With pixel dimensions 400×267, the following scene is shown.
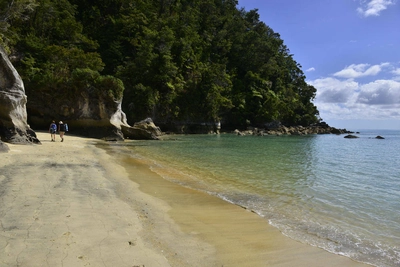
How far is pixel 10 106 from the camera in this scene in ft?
49.2

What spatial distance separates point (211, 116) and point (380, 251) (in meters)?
47.6

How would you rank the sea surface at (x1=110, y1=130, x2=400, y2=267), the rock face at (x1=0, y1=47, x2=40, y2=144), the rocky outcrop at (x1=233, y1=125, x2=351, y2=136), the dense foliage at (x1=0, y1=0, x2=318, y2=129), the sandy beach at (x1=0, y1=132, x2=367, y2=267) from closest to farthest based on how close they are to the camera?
the sandy beach at (x1=0, y1=132, x2=367, y2=267) → the sea surface at (x1=110, y1=130, x2=400, y2=267) → the rock face at (x1=0, y1=47, x2=40, y2=144) → the dense foliage at (x1=0, y1=0, x2=318, y2=129) → the rocky outcrop at (x1=233, y1=125, x2=351, y2=136)

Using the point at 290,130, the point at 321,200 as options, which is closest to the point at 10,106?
the point at 321,200

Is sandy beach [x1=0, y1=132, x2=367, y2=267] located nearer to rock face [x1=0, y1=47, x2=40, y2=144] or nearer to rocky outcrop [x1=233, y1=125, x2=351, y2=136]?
rock face [x1=0, y1=47, x2=40, y2=144]

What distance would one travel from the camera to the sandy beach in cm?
357

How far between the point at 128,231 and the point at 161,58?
4341cm

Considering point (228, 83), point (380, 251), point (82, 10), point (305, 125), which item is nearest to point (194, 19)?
point (228, 83)

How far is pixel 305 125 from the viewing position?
233 ft

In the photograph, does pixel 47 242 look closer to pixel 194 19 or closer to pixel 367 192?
pixel 367 192

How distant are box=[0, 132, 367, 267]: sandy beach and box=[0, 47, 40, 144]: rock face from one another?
9410mm

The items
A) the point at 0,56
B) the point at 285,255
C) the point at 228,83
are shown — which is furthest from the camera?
the point at 228,83

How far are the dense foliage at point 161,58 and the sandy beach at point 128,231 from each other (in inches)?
960

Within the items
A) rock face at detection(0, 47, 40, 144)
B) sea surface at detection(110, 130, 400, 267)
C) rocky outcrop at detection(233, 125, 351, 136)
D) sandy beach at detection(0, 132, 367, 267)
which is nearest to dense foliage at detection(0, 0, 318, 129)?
rocky outcrop at detection(233, 125, 351, 136)

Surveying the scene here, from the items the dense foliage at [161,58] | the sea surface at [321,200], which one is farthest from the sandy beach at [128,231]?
the dense foliage at [161,58]
